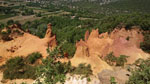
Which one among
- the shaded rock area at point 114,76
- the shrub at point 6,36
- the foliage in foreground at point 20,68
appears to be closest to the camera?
the shaded rock area at point 114,76

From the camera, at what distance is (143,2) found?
124 meters

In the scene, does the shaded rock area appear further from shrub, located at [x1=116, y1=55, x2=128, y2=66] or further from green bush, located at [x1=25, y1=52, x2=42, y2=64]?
green bush, located at [x1=25, y1=52, x2=42, y2=64]

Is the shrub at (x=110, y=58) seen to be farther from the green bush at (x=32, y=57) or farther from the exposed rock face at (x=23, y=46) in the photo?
the green bush at (x=32, y=57)

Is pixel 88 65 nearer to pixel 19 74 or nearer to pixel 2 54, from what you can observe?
pixel 19 74

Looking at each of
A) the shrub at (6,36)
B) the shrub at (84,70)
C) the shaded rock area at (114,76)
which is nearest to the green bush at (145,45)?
the shaded rock area at (114,76)

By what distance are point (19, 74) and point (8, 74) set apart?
942 mm

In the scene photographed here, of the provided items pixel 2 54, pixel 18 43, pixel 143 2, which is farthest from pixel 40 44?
pixel 143 2

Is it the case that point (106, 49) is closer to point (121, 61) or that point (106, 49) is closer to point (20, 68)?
point (121, 61)

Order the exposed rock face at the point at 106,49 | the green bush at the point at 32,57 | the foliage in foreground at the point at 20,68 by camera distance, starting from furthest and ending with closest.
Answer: the green bush at the point at 32,57 < the foliage in foreground at the point at 20,68 < the exposed rock face at the point at 106,49

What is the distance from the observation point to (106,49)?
1925cm

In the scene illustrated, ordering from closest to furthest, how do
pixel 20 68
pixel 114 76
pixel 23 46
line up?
1. pixel 114 76
2. pixel 20 68
3. pixel 23 46

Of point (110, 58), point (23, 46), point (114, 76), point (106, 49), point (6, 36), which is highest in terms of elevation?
point (6, 36)

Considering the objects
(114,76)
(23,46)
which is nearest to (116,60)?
(114,76)

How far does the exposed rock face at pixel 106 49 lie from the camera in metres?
13.2
